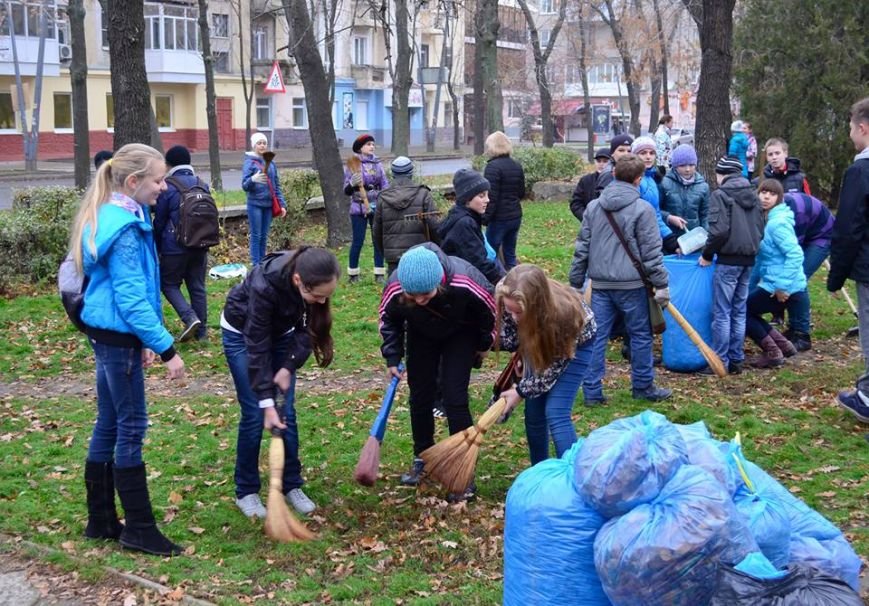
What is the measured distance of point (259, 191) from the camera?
11.9 metres

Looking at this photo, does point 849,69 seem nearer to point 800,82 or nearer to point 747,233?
point 800,82

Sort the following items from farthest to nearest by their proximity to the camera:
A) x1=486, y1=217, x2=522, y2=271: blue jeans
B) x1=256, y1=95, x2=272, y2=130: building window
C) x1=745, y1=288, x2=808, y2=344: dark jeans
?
x1=256, y1=95, x2=272, y2=130: building window < x1=486, y1=217, x2=522, y2=271: blue jeans < x1=745, y1=288, x2=808, y2=344: dark jeans

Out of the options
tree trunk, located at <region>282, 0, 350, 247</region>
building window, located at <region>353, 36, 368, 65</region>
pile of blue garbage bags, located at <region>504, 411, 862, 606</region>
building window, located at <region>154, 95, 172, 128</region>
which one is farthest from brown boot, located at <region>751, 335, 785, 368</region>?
building window, located at <region>353, 36, 368, 65</region>

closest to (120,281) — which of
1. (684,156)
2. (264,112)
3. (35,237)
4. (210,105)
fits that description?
(684,156)

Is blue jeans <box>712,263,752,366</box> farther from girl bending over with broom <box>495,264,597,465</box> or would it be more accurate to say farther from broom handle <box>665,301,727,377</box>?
girl bending over with broom <box>495,264,597,465</box>

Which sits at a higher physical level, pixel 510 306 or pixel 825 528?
pixel 510 306

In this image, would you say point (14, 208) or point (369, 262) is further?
point (369, 262)

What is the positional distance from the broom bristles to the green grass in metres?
0.20

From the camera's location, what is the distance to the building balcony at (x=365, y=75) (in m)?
57.1

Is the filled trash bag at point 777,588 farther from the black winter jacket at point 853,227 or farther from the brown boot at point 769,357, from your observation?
the brown boot at point 769,357

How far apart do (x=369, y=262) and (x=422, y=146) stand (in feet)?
151

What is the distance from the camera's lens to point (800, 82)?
17969mm

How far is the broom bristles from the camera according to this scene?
17.8 ft

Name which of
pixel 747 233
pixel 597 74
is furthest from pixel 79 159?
pixel 597 74
